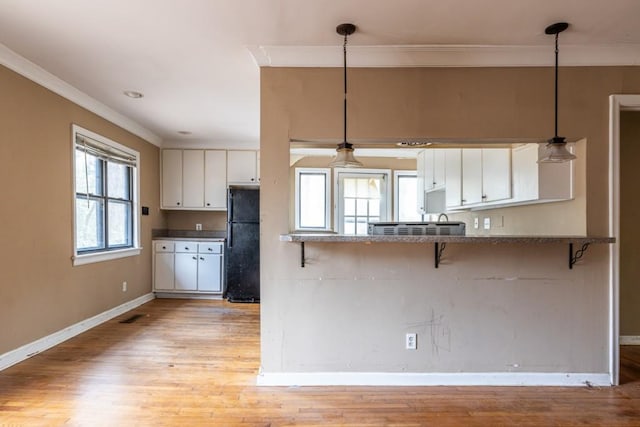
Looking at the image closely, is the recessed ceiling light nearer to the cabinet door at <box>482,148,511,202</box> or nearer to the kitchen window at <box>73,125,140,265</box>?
the kitchen window at <box>73,125,140,265</box>

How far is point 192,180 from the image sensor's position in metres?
5.14

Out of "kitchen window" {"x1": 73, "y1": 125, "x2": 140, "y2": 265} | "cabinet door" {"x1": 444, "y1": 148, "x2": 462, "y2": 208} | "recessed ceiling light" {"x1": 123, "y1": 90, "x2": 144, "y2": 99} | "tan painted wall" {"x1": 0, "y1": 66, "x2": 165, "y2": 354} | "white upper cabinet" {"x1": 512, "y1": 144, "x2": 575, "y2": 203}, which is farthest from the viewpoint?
"cabinet door" {"x1": 444, "y1": 148, "x2": 462, "y2": 208}

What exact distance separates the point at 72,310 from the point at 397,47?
147 inches

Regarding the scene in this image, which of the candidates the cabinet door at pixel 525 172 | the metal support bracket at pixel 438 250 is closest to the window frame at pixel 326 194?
the cabinet door at pixel 525 172

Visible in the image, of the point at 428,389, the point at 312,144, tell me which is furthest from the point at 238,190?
the point at 428,389

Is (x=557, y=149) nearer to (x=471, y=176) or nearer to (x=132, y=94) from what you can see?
(x=471, y=176)

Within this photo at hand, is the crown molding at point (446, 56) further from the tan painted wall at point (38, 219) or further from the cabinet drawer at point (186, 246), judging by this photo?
the cabinet drawer at point (186, 246)

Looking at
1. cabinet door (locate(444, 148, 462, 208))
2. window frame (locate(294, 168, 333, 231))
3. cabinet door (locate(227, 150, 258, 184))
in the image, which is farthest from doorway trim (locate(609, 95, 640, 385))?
cabinet door (locate(227, 150, 258, 184))

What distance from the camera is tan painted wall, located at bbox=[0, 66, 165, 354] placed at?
2.57m

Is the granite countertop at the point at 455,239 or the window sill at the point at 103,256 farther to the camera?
the window sill at the point at 103,256

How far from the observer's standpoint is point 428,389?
231cm

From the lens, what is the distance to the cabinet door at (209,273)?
4930mm

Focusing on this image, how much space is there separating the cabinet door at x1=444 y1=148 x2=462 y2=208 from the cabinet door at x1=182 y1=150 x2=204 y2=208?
11.5 feet

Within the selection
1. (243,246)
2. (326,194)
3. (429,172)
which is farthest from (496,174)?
(243,246)
